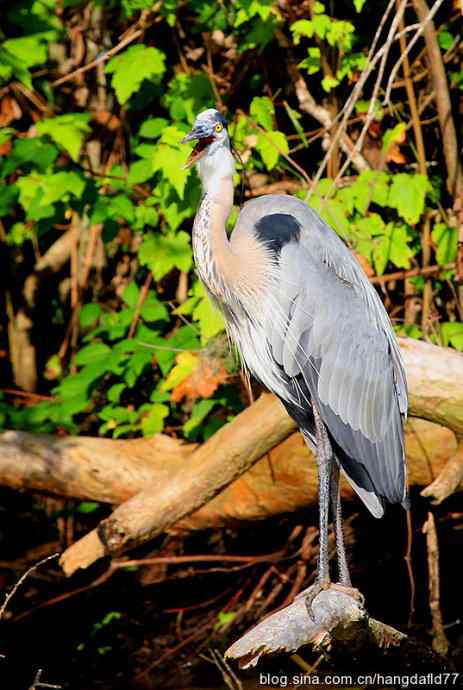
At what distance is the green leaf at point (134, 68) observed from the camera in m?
→ 4.70

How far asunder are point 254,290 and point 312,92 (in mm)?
2153

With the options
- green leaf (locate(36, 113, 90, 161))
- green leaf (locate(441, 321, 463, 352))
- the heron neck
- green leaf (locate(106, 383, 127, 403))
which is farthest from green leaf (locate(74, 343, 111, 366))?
green leaf (locate(441, 321, 463, 352))

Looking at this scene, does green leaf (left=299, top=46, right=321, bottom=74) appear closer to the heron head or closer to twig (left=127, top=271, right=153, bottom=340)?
twig (left=127, top=271, right=153, bottom=340)

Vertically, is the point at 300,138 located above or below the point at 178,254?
above

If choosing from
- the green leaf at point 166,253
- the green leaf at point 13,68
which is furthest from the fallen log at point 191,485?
the green leaf at point 13,68

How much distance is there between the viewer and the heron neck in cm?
355

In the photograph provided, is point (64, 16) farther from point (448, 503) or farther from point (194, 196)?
point (448, 503)

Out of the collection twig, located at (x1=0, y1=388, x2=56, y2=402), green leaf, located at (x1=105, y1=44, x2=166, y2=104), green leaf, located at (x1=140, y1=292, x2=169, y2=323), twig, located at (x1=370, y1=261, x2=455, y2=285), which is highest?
green leaf, located at (x1=105, y1=44, x2=166, y2=104)

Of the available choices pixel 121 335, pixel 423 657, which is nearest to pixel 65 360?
pixel 121 335

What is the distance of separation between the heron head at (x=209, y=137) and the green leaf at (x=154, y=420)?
1.94 m

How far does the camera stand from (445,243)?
15.6 ft

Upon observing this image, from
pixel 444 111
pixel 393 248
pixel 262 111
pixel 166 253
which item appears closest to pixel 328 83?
pixel 262 111

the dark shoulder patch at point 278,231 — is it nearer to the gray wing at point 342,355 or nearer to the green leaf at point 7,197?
the gray wing at point 342,355

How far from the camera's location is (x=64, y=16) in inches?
228
